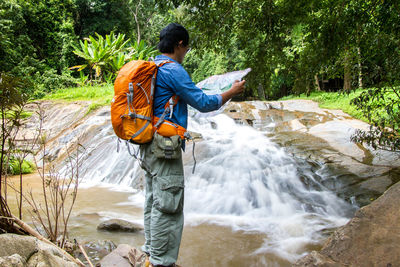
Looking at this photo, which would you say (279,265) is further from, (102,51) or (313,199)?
(102,51)

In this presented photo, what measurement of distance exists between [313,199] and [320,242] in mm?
1359

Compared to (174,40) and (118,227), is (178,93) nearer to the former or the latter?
(174,40)

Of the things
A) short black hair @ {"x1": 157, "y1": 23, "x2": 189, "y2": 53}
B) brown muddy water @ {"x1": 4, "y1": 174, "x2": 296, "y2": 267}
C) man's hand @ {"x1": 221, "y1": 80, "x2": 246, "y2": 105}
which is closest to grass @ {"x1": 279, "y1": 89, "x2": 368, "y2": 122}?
brown muddy water @ {"x1": 4, "y1": 174, "x2": 296, "y2": 267}

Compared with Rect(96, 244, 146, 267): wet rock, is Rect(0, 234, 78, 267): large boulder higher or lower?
higher

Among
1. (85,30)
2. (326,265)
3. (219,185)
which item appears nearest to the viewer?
(326,265)

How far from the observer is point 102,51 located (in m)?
15.1

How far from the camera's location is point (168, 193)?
201 centimetres

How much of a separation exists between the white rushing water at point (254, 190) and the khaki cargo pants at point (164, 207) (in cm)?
84

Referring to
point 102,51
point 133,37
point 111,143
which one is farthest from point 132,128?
point 133,37

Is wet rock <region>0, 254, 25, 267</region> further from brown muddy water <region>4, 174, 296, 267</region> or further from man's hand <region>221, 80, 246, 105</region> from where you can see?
brown muddy water <region>4, 174, 296, 267</region>

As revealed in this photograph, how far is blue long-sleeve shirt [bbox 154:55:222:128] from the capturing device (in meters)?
2.08

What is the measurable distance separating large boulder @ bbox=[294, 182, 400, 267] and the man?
84 cm

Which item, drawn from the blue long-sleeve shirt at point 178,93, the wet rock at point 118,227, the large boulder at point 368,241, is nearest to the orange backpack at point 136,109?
the blue long-sleeve shirt at point 178,93

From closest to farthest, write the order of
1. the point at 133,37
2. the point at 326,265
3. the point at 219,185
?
the point at 326,265 < the point at 219,185 < the point at 133,37
